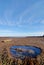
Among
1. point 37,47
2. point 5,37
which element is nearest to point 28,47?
point 37,47

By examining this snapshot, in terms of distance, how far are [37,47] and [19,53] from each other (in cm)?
127

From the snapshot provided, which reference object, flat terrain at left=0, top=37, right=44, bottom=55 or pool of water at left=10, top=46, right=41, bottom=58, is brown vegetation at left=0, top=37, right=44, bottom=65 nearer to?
flat terrain at left=0, top=37, right=44, bottom=55

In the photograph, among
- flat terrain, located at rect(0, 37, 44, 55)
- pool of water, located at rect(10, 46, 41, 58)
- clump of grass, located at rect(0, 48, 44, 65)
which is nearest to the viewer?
clump of grass, located at rect(0, 48, 44, 65)

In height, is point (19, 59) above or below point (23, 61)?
above

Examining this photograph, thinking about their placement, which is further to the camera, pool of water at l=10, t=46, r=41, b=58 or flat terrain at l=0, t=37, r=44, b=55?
flat terrain at l=0, t=37, r=44, b=55

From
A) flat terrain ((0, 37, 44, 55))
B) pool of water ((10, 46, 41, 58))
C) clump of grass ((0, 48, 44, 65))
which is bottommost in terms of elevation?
clump of grass ((0, 48, 44, 65))

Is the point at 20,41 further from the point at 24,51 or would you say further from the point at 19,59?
the point at 19,59

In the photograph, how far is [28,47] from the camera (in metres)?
9.27

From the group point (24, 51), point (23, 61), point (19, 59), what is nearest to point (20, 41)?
point (24, 51)

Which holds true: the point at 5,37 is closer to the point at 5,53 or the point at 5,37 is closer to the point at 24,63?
the point at 5,53

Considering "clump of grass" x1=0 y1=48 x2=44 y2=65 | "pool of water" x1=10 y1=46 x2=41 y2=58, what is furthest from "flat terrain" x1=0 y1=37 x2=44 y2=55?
"clump of grass" x1=0 y1=48 x2=44 y2=65

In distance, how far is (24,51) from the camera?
8.88 m

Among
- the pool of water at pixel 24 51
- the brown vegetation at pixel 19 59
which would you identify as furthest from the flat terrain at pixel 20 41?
the pool of water at pixel 24 51

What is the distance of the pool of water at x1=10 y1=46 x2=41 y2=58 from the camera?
8.60 m
